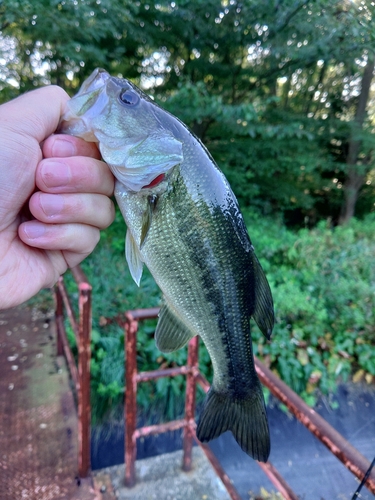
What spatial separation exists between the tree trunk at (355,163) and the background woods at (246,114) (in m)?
0.17

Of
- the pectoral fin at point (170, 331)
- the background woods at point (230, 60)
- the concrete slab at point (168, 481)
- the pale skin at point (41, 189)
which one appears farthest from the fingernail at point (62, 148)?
the background woods at point (230, 60)

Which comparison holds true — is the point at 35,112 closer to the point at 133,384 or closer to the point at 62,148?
the point at 62,148

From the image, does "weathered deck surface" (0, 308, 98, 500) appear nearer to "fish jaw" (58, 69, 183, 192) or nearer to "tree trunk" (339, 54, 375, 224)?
"fish jaw" (58, 69, 183, 192)

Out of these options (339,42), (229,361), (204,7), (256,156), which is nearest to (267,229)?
(256,156)

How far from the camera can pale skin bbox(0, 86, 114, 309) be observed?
1.25 m

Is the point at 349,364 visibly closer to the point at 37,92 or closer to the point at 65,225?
the point at 65,225

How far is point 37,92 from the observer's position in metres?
1.29

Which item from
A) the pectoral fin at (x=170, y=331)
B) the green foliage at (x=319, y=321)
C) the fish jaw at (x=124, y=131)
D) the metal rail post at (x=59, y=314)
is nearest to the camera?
the fish jaw at (x=124, y=131)

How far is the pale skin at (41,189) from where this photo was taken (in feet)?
4.10

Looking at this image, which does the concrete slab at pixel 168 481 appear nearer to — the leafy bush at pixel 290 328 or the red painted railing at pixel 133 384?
the red painted railing at pixel 133 384

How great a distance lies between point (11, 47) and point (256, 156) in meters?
4.82

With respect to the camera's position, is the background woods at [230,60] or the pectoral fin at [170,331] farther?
the background woods at [230,60]

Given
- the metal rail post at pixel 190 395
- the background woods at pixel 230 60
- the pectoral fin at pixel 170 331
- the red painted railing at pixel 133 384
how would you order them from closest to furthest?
the pectoral fin at pixel 170 331 < the red painted railing at pixel 133 384 < the metal rail post at pixel 190 395 < the background woods at pixel 230 60

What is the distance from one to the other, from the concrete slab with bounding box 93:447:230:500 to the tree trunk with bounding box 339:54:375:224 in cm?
771
